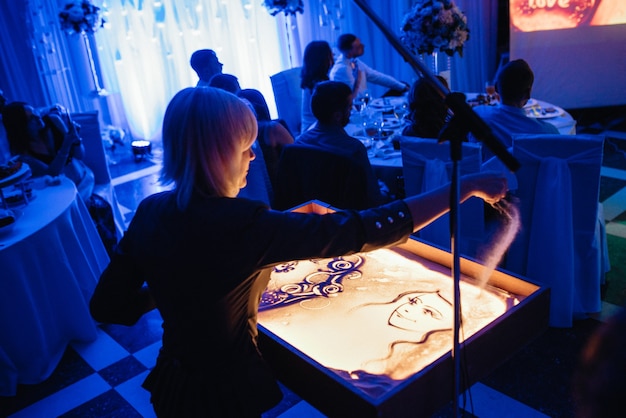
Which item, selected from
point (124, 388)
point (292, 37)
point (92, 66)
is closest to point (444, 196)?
point (124, 388)

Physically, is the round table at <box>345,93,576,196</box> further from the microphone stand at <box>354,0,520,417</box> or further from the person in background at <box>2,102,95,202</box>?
the microphone stand at <box>354,0,520,417</box>

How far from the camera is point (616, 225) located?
3453mm

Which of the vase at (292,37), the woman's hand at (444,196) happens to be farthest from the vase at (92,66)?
the woman's hand at (444,196)

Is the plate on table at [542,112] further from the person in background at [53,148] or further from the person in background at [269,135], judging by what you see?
the person in background at [53,148]

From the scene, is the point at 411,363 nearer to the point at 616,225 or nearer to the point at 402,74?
the point at 616,225

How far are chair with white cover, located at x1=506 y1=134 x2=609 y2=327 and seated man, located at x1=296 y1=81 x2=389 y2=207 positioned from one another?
0.65 meters

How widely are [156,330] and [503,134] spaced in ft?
6.50

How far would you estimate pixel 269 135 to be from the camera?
9.81 feet

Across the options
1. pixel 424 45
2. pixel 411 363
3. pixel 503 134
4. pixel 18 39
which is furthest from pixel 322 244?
pixel 18 39

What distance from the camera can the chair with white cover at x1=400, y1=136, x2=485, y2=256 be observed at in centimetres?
251

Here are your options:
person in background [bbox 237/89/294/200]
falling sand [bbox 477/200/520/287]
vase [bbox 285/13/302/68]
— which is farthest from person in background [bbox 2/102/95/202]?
vase [bbox 285/13/302/68]

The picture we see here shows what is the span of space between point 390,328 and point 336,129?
1.32 metres

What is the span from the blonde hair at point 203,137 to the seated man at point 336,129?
131cm

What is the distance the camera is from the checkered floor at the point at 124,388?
7.11 ft
